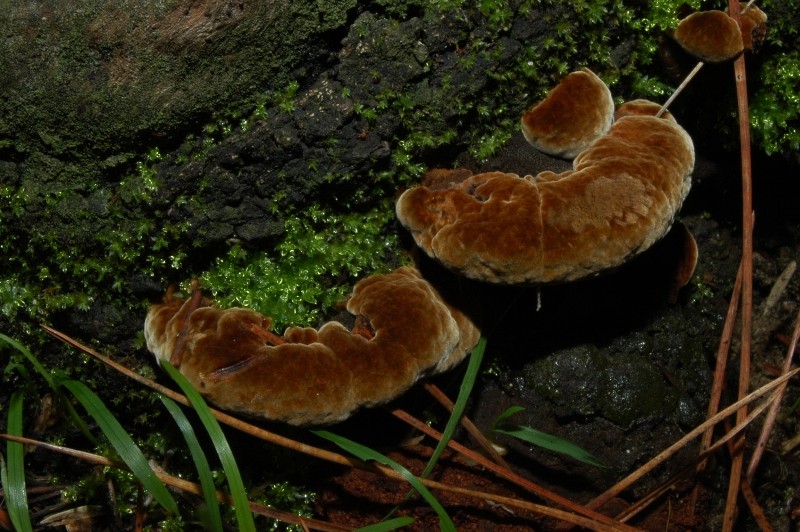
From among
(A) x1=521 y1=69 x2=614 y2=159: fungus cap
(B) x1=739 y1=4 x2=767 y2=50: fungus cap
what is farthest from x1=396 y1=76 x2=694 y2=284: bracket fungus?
(B) x1=739 y1=4 x2=767 y2=50: fungus cap

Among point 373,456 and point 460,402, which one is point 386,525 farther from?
point 460,402

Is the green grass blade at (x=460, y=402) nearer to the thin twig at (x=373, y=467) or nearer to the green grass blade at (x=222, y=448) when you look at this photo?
the thin twig at (x=373, y=467)

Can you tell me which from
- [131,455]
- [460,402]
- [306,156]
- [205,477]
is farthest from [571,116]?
[131,455]

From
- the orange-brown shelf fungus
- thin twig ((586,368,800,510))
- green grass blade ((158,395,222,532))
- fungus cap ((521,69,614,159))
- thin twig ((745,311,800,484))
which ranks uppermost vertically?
fungus cap ((521,69,614,159))

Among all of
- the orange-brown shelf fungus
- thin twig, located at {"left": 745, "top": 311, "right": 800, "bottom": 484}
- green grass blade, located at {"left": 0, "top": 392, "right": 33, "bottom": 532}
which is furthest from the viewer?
thin twig, located at {"left": 745, "top": 311, "right": 800, "bottom": 484}

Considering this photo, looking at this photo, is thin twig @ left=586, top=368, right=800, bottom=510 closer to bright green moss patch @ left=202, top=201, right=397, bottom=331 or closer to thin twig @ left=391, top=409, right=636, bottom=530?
thin twig @ left=391, top=409, right=636, bottom=530

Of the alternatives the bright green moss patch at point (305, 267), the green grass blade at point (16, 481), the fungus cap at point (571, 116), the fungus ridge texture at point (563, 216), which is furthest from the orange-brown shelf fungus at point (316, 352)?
the fungus cap at point (571, 116)
